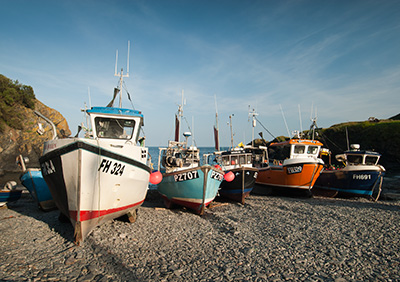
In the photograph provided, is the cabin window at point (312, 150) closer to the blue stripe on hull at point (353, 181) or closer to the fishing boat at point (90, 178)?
the blue stripe on hull at point (353, 181)

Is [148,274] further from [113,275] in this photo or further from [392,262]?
[392,262]

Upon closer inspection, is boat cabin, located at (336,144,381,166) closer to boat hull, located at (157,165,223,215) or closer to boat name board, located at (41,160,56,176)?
boat hull, located at (157,165,223,215)

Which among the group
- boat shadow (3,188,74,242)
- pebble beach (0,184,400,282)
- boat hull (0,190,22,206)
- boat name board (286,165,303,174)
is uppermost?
boat name board (286,165,303,174)

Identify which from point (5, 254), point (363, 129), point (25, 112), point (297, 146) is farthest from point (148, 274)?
point (25, 112)

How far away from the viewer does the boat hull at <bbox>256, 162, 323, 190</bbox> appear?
14.6m

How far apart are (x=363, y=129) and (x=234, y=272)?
39.3m

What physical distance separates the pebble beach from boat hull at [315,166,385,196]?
5.67m

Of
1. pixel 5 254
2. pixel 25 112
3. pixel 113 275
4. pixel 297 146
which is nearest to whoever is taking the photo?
pixel 113 275

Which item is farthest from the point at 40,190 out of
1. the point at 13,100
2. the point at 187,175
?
the point at 13,100

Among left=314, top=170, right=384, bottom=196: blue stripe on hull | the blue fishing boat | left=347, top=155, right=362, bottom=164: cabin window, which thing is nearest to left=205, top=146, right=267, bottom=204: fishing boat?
left=314, top=170, right=384, bottom=196: blue stripe on hull

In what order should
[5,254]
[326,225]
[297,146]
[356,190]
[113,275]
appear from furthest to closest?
[297,146]
[356,190]
[326,225]
[5,254]
[113,275]

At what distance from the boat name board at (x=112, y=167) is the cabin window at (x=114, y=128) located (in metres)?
2.08

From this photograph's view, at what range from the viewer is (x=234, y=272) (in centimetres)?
490

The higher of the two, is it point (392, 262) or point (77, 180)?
point (77, 180)
